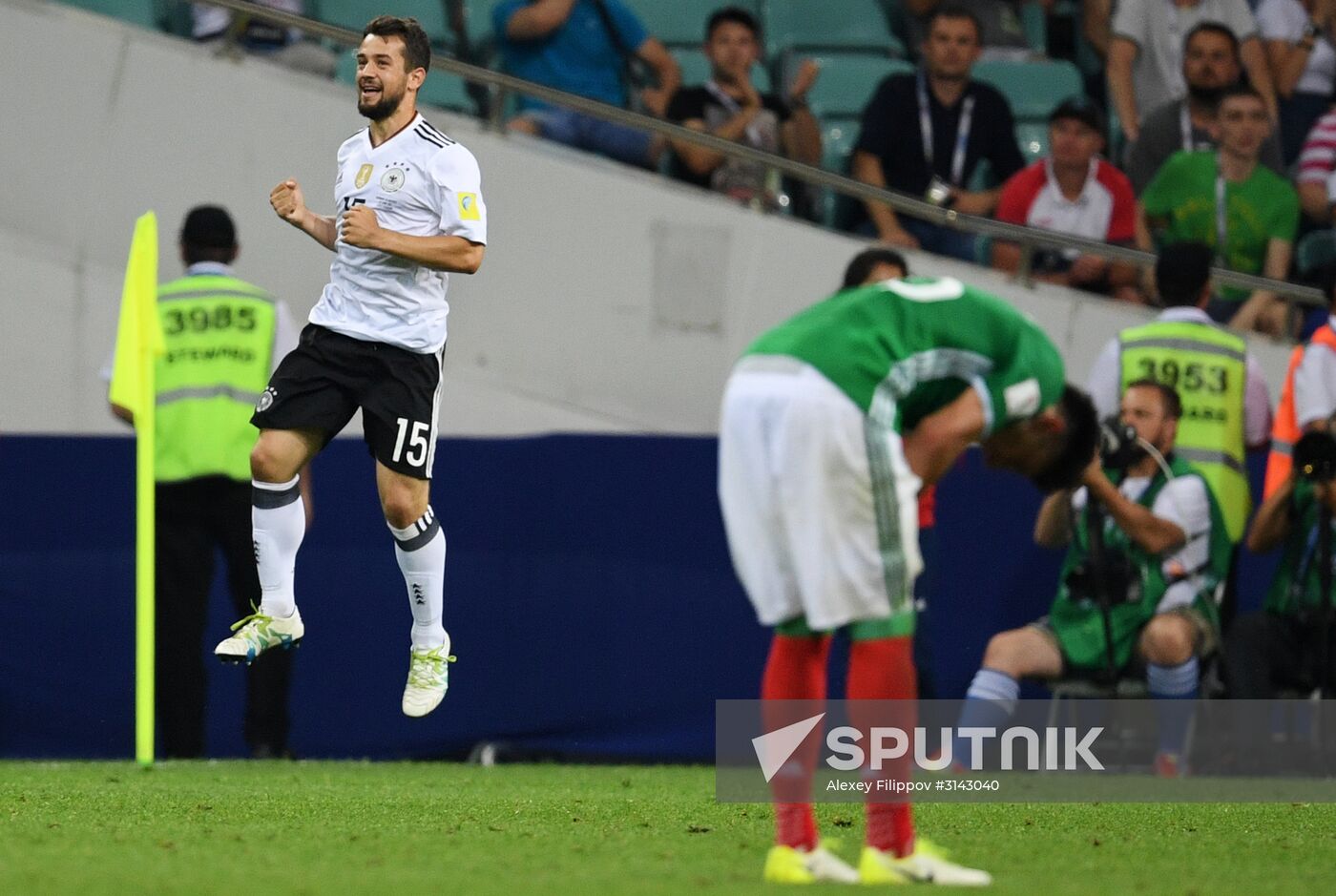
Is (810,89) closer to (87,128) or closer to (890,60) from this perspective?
(890,60)

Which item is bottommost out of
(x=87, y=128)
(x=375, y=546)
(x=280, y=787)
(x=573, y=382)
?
(x=280, y=787)

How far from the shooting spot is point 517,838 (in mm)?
5785

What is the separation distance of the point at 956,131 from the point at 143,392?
5.15 meters

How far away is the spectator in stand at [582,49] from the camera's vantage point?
11555mm

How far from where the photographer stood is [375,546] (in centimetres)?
934

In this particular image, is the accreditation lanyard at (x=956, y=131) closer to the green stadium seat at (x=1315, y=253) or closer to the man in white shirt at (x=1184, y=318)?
the green stadium seat at (x=1315, y=253)

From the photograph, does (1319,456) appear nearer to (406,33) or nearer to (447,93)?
(406,33)

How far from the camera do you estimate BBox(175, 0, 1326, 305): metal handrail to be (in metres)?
10.6

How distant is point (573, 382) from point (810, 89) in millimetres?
2552

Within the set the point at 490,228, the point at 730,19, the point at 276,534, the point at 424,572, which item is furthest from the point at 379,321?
the point at 730,19

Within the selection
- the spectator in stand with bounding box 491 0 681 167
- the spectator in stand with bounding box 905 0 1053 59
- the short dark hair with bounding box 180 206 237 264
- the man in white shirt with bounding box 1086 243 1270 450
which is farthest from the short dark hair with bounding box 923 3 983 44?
the short dark hair with bounding box 180 206 237 264

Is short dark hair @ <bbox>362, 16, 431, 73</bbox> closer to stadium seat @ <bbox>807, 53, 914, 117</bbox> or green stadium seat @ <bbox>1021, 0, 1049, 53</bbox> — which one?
stadium seat @ <bbox>807, 53, 914, 117</bbox>

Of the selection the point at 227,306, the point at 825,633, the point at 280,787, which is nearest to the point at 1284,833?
the point at 825,633

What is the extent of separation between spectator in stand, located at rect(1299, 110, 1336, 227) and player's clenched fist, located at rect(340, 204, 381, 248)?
7244mm
